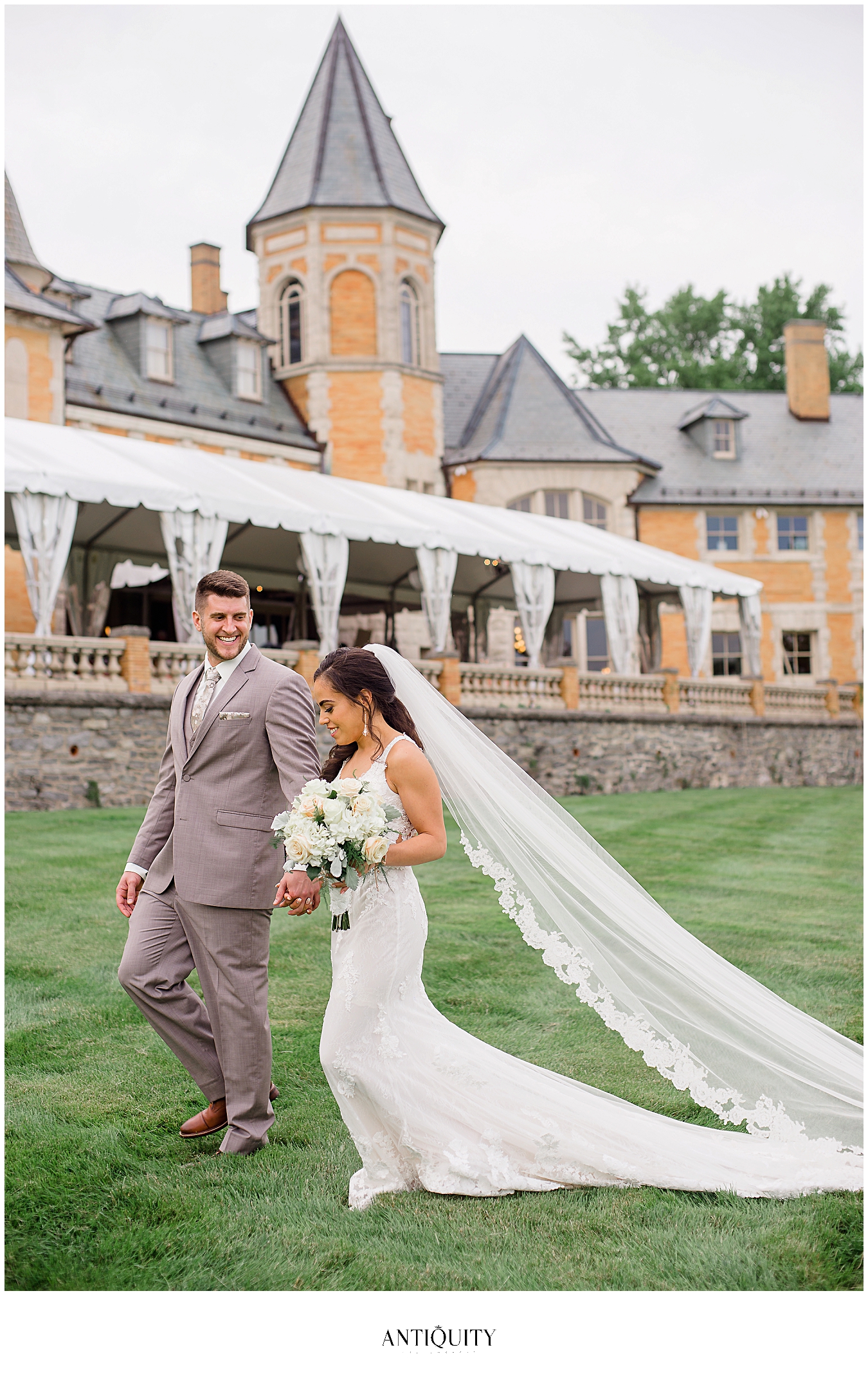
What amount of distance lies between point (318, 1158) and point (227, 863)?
3.81 ft

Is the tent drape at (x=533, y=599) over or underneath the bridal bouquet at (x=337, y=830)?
Answer: over

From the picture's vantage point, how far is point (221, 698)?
4.45m

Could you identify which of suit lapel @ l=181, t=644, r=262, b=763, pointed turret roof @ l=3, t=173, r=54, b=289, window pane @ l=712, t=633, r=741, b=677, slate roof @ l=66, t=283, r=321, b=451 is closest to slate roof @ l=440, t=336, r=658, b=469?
slate roof @ l=66, t=283, r=321, b=451

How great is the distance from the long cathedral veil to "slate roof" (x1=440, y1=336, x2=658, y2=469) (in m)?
29.0

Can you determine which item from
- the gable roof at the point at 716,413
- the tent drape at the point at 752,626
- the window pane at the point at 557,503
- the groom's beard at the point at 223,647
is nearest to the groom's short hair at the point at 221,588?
the groom's beard at the point at 223,647

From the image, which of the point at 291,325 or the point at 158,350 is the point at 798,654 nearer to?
the point at 291,325

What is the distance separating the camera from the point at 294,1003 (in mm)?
6719

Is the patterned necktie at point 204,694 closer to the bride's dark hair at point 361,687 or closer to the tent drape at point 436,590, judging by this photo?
the bride's dark hair at point 361,687

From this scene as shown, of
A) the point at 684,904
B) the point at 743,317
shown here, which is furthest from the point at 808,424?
the point at 684,904

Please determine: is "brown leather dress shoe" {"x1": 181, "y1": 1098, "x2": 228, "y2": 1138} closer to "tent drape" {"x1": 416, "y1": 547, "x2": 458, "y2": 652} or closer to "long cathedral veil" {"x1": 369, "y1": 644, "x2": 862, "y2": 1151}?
"long cathedral veil" {"x1": 369, "y1": 644, "x2": 862, "y2": 1151}

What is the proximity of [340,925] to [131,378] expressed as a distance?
26.4 m

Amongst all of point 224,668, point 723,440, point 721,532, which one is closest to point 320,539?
point 224,668

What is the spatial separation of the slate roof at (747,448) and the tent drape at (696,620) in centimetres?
1142

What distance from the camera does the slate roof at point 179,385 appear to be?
27.3 metres
